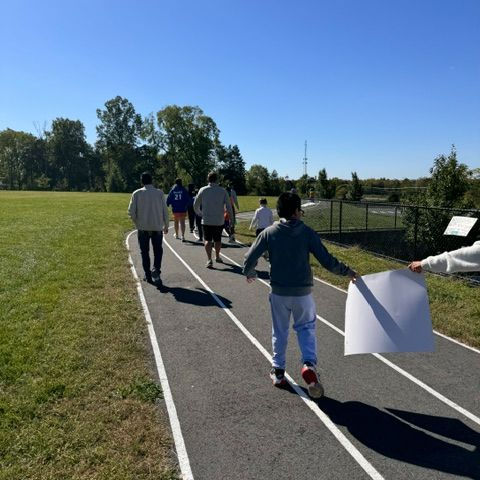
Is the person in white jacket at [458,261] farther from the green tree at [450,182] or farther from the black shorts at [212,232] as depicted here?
the green tree at [450,182]

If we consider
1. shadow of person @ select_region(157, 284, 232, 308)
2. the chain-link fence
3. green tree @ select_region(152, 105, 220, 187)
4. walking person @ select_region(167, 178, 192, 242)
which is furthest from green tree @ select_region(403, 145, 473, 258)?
green tree @ select_region(152, 105, 220, 187)

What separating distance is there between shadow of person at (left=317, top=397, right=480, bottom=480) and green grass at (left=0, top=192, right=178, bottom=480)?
1.62m

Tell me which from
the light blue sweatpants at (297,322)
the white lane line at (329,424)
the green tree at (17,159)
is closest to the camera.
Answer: the white lane line at (329,424)

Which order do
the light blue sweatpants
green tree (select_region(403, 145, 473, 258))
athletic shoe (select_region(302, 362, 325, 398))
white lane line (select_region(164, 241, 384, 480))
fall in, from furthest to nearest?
green tree (select_region(403, 145, 473, 258)) → the light blue sweatpants → athletic shoe (select_region(302, 362, 325, 398)) → white lane line (select_region(164, 241, 384, 480))

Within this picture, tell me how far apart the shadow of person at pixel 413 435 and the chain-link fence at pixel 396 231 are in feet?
23.1

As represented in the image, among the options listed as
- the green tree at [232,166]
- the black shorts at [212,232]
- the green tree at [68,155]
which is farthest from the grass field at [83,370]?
the green tree at [68,155]

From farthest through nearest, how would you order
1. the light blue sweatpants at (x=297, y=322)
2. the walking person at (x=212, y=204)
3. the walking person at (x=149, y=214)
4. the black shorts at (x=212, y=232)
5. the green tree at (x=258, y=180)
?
the green tree at (x=258, y=180), the black shorts at (x=212, y=232), the walking person at (x=212, y=204), the walking person at (x=149, y=214), the light blue sweatpants at (x=297, y=322)

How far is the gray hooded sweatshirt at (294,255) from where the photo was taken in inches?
152

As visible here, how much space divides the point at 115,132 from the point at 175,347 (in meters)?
88.9

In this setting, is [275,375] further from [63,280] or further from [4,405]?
[63,280]

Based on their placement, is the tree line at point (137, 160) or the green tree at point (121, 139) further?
the green tree at point (121, 139)

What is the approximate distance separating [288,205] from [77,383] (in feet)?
9.28

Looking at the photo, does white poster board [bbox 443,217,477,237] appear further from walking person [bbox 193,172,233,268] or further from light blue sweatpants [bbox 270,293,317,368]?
light blue sweatpants [bbox 270,293,317,368]

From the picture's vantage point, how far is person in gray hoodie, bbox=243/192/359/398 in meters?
3.86
